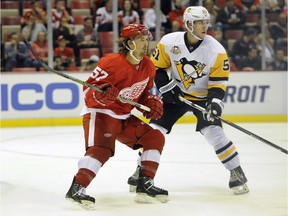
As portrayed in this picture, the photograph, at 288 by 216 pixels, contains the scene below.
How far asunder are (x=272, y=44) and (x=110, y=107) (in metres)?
5.57

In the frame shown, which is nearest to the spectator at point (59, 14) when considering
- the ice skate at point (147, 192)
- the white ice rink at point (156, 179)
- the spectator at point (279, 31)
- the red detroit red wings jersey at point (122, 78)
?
the white ice rink at point (156, 179)

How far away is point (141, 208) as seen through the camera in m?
4.18

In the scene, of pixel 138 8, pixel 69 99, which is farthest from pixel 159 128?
pixel 138 8

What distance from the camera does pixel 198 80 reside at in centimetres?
480

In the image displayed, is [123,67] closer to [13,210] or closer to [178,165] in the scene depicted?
[13,210]

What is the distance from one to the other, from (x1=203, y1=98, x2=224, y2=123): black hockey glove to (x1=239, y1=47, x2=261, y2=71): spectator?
492cm

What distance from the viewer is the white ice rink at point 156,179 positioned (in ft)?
13.6

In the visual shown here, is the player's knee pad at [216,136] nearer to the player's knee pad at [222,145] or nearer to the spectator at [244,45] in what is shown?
the player's knee pad at [222,145]

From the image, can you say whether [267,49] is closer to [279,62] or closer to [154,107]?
[279,62]

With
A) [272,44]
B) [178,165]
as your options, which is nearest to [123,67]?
[178,165]

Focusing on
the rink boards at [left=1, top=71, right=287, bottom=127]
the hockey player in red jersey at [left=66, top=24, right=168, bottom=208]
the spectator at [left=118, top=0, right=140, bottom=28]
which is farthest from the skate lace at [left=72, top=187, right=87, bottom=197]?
the spectator at [left=118, top=0, right=140, bottom=28]

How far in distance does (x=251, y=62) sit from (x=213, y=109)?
506cm

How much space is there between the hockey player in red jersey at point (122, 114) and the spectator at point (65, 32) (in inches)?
189

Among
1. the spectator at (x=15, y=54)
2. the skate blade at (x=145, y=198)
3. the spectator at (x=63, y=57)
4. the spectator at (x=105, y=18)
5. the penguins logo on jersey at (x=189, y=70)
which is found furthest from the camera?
the spectator at (x=105, y=18)
